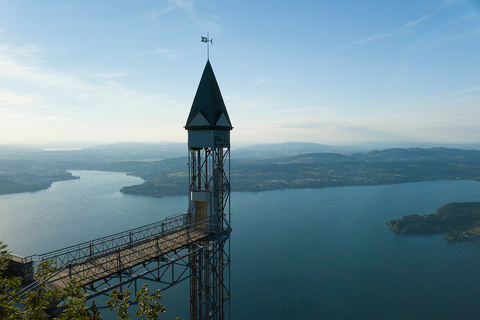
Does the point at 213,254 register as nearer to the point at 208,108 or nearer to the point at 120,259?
the point at 120,259

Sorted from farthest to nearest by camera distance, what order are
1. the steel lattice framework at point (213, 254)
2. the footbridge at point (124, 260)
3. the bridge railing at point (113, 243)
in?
the steel lattice framework at point (213, 254), the bridge railing at point (113, 243), the footbridge at point (124, 260)

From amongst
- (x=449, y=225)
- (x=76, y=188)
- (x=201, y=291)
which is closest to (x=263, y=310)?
(x=201, y=291)

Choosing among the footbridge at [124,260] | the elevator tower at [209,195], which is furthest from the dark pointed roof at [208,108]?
the footbridge at [124,260]

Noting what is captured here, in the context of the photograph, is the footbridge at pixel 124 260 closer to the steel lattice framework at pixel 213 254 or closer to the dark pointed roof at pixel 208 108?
the steel lattice framework at pixel 213 254

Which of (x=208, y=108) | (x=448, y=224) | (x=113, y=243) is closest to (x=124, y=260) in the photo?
(x=113, y=243)

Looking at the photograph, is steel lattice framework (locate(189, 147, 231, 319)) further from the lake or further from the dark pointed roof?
the lake
